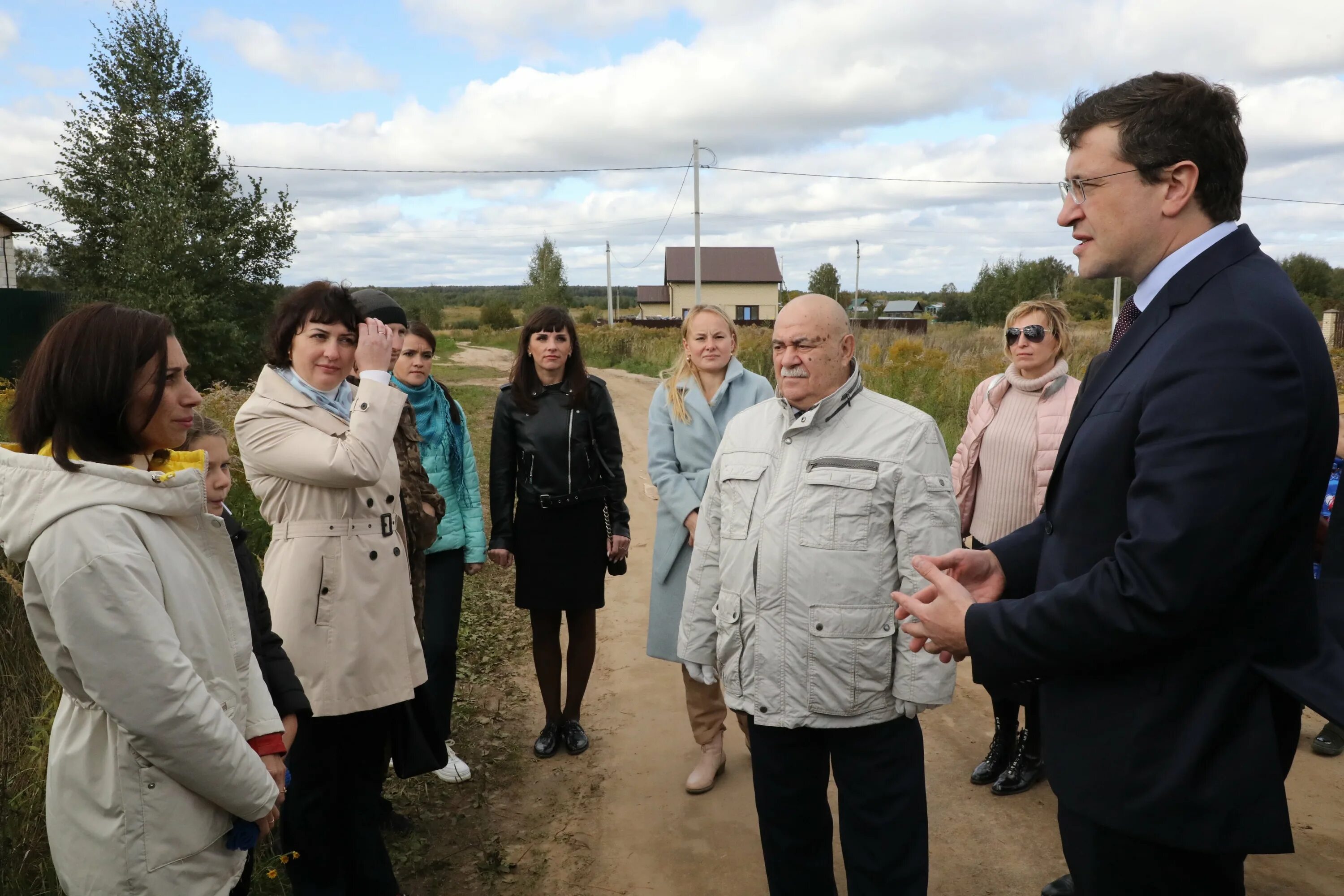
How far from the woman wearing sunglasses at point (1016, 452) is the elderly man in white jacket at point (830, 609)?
144 centimetres

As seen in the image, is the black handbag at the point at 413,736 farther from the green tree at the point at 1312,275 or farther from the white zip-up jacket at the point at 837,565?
the green tree at the point at 1312,275

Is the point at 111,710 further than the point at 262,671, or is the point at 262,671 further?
the point at 262,671

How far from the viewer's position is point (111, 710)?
6.14ft

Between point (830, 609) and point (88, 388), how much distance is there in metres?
2.04

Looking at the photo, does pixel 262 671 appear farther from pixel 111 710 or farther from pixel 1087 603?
pixel 1087 603

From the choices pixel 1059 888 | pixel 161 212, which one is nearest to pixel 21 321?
pixel 161 212

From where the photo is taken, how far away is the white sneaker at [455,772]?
444cm

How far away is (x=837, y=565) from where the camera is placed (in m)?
2.87

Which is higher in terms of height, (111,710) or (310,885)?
(111,710)

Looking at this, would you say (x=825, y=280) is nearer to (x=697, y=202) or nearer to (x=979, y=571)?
(x=697, y=202)

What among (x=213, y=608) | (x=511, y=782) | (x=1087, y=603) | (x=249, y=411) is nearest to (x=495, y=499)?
(x=511, y=782)

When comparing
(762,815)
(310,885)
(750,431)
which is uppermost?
(750,431)

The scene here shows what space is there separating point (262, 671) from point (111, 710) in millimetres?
740

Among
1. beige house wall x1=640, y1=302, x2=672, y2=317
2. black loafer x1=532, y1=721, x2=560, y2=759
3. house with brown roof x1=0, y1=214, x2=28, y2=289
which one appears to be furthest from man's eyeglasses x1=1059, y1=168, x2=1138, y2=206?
beige house wall x1=640, y1=302, x2=672, y2=317
